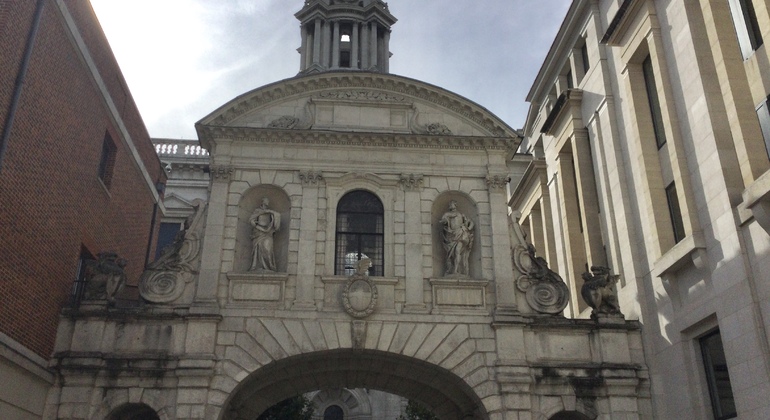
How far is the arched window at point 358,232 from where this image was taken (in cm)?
2031

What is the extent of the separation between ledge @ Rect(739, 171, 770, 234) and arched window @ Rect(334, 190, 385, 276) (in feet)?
32.7

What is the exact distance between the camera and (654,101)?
774 inches

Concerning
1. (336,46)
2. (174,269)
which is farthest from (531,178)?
(336,46)

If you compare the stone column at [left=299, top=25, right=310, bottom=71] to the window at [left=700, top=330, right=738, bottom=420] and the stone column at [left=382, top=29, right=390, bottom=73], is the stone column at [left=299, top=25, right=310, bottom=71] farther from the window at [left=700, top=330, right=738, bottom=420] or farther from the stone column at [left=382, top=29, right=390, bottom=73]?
the window at [left=700, top=330, right=738, bottom=420]

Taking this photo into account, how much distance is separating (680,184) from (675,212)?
1.59 meters

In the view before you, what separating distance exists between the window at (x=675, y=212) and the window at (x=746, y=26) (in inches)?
165

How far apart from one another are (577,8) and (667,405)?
44.7ft

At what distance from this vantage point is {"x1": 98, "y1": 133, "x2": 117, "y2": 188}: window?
21641 millimetres

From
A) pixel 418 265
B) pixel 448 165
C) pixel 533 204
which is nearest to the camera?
pixel 418 265

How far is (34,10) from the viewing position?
1602 centimetres

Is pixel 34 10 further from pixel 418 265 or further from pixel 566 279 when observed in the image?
pixel 566 279

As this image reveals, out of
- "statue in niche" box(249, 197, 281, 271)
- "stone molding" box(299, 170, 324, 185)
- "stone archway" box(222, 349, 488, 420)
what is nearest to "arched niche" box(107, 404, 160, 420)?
"stone archway" box(222, 349, 488, 420)

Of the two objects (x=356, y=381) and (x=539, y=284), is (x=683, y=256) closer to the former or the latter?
(x=539, y=284)

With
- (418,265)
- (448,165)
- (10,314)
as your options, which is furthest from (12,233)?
(448,165)
